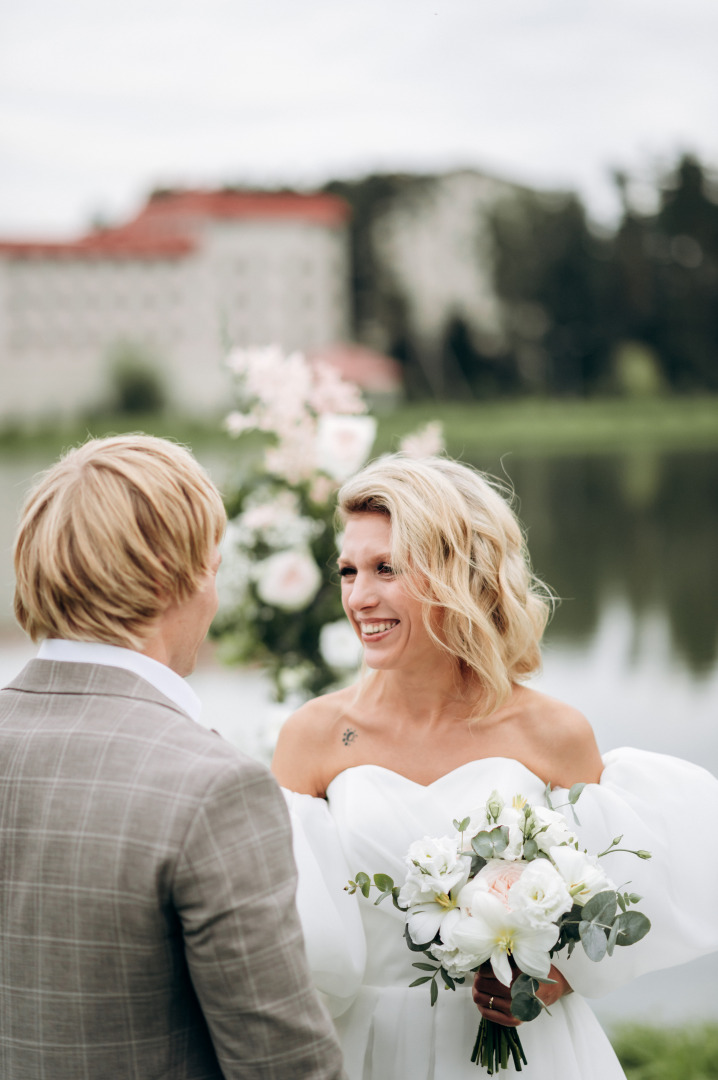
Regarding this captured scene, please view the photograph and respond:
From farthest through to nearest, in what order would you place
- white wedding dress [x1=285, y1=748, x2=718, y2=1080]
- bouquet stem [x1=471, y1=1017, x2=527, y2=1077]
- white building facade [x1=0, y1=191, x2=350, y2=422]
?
white building facade [x1=0, y1=191, x2=350, y2=422], white wedding dress [x1=285, y1=748, x2=718, y2=1080], bouquet stem [x1=471, y1=1017, x2=527, y2=1077]

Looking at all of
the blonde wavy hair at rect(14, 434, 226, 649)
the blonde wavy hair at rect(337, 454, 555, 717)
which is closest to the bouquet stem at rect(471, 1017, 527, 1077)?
the blonde wavy hair at rect(337, 454, 555, 717)

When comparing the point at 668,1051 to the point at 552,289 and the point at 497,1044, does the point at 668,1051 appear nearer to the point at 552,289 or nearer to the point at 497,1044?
the point at 497,1044

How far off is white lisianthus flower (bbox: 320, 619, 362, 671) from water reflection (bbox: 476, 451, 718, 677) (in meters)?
9.19

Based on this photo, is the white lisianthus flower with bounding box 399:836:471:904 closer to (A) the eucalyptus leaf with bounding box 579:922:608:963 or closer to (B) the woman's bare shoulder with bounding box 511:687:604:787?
(A) the eucalyptus leaf with bounding box 579:922:608:963

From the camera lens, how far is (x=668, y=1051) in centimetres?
337

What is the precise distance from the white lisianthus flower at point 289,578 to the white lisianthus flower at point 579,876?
5.60 feet

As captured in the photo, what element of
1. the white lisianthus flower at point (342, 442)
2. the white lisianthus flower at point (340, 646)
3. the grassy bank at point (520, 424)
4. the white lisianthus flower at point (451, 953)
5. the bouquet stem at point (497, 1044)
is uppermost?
the white lisianthus flower at point (342, 442)

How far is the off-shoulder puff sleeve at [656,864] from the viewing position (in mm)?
1838

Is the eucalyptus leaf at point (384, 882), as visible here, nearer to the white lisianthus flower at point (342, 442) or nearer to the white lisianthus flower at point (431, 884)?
the white lisianthus flower at point (431, 884)

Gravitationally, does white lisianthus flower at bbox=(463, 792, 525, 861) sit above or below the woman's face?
below

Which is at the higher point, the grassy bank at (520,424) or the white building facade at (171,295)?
the white building facade at (171,295)

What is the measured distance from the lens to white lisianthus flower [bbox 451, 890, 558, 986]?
1501 mm

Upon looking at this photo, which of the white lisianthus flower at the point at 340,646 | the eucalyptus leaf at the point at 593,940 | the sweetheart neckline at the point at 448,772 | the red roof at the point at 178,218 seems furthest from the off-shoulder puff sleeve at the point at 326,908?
the red roof at the point at 178,218

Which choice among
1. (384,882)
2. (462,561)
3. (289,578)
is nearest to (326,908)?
(384,882)
